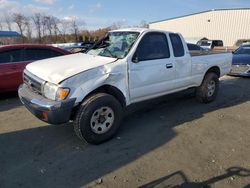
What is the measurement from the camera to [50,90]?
4098 millimetres

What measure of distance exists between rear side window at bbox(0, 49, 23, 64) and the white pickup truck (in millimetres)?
2557

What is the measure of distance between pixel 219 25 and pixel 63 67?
50502 mm

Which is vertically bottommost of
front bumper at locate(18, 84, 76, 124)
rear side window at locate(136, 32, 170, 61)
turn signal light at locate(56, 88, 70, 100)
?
front bumper at locate(18, 84, 76, 124)

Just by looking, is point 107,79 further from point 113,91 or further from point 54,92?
point 54,92

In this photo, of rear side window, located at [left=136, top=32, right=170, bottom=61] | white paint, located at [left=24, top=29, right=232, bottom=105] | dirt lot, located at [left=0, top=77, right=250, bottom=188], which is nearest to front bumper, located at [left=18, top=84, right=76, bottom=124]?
white paint, located at [left=24, top=29, right=232, bottom=105]

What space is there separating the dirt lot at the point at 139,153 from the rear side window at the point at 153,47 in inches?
38.1

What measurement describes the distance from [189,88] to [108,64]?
102 inches

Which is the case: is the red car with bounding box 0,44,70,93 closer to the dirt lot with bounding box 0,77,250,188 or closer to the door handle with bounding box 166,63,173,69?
the dirt lot with bounding box 0,77,250,188

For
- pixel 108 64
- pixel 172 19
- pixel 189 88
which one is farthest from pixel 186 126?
pixel 172 19

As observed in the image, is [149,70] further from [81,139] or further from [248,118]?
[248,118]

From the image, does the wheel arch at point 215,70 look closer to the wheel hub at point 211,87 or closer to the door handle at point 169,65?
the wheel hub at point 211,87

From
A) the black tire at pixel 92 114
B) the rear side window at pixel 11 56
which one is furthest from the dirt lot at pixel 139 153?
the rear side window at pixel 11 56

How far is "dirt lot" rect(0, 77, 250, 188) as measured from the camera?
347 centimetres

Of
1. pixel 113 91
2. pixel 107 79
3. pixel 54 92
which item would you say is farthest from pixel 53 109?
pixel 113 91
